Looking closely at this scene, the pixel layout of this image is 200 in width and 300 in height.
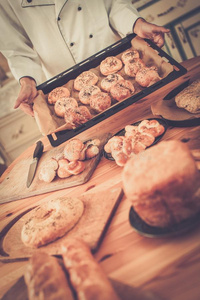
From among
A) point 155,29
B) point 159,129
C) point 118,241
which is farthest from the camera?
point 155,29

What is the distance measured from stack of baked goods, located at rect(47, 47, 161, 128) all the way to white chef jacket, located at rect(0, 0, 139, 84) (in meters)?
0.56

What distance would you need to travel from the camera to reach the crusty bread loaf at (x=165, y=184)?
0.76 meters

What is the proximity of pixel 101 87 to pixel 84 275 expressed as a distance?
174 centimetres

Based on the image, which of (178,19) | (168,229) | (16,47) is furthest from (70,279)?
(178,19)

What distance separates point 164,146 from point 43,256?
1.96ft

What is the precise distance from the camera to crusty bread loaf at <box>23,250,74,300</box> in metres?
0.69

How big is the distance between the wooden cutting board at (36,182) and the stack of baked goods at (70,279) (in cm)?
72

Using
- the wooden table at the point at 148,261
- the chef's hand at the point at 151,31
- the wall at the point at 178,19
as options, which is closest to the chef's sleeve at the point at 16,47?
the chef's hand at the point at 151,31

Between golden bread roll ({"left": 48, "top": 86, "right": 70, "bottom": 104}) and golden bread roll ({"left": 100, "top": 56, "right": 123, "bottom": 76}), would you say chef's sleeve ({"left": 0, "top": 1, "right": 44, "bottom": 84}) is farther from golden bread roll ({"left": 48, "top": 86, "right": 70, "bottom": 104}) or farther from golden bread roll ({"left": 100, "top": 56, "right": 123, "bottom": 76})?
golden bread roll ({"left": 100, "top": 56, "right": 123, "bottom": 76})

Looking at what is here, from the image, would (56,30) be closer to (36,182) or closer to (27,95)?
(27,95)

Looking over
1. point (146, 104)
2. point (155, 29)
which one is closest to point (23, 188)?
point (146, 104)

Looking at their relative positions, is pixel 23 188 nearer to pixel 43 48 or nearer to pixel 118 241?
pixel 118 241

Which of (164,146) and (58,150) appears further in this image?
(58,150)

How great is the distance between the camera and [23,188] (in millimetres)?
1836
